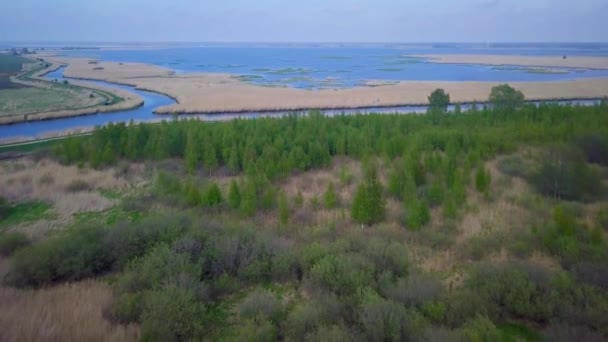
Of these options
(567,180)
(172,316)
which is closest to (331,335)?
(172,316)

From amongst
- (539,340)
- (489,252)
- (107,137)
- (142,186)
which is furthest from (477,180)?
(107,137)

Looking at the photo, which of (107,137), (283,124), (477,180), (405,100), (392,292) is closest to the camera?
(392,292)

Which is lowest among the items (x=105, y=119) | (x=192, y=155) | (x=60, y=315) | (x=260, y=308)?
(x=60, y=315)

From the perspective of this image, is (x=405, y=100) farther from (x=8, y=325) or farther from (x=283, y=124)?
(x=8, y=325)

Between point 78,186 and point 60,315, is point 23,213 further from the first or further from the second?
point 60,315

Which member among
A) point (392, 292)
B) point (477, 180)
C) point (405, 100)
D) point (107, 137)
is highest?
point (405, 100)

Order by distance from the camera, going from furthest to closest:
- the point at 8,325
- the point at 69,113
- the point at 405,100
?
1. the point at 405,100
2. the point at 69,113
3. the point at 8,325
